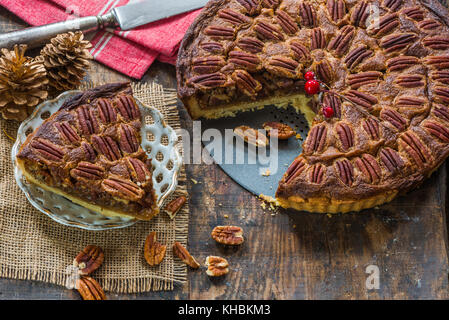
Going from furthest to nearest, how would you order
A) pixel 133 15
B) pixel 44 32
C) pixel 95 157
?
pixel 133 15
pixel 44 32
pixel 95 157

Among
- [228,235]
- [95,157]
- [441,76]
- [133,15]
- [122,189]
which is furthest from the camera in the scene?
[133,15]

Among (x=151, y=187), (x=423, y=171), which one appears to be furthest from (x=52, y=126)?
(x=423, y=171)

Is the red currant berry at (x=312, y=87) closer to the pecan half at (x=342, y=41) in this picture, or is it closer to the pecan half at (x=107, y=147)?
the pecan half at (x=342, y=41)

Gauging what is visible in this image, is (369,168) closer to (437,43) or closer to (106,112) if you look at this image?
(437,43)

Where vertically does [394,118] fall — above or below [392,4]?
below

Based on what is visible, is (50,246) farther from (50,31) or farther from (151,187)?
(50,31)

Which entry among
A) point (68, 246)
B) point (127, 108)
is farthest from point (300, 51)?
point (68, 246)

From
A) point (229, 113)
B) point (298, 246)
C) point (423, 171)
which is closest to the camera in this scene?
point (423, 171)
